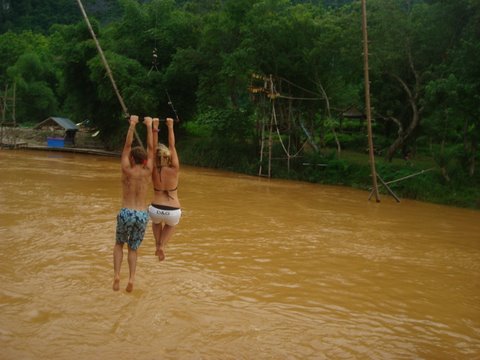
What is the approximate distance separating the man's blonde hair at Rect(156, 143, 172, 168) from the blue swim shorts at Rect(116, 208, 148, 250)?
58 cm

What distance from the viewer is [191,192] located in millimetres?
16750

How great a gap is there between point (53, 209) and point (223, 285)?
674 cm

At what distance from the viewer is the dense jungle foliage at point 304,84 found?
61.3 feet

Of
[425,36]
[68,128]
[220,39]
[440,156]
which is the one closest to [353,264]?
[440,156]

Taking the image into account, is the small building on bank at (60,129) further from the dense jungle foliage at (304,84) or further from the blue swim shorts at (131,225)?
the blue swim shorts at (131,225)

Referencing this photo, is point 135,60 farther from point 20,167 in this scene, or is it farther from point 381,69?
point 381,69

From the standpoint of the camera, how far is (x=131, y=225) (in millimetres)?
5359

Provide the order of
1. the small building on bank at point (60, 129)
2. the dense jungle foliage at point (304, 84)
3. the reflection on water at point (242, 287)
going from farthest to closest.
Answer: the small building on bank at point (60, 129), the dense jungle foliage at point (304, 84), the reflection on water at point (242, 287)

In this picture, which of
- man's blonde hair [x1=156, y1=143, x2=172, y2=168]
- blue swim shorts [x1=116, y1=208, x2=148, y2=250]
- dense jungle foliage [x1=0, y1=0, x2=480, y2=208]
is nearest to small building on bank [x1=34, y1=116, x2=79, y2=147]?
dense jungle foliage [x1=0, y1=0, x2=480, y2=208]

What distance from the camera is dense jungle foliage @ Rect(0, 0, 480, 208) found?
18.7m

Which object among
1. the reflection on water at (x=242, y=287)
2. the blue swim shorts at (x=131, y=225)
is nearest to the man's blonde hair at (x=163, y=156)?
the blue swim shorts at (x=131, y=225)

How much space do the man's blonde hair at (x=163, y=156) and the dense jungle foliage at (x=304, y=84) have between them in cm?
824

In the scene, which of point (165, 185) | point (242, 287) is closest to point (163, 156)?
point (165, 185)

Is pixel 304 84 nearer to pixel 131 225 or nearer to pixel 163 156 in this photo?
pixel 163 156
